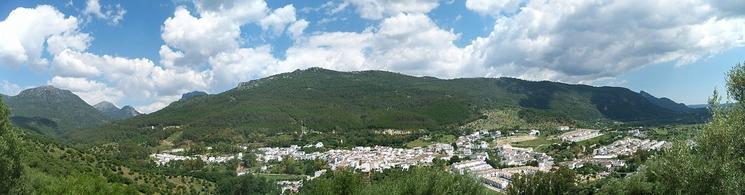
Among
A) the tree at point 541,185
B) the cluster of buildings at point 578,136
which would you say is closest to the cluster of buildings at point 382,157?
the cluster of buildings at point 578,136

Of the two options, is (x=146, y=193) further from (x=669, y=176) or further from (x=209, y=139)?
(x=209, y=139)

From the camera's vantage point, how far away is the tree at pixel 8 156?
72.7 feet

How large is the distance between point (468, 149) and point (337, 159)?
34.9m

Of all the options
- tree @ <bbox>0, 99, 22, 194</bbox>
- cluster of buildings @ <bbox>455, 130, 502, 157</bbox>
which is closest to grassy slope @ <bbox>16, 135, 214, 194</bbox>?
tree @ <bbox>0, 99, 22, 194</bbox>

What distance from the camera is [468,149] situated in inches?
5684

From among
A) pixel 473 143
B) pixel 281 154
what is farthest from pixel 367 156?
pixel 473 143

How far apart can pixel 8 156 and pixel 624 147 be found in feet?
427

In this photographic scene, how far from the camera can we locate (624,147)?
130 metres

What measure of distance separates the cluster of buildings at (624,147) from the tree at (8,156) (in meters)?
109

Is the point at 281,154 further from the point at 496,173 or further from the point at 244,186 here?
the point at 244,186

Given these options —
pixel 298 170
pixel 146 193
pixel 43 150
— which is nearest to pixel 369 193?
pixel 146 193

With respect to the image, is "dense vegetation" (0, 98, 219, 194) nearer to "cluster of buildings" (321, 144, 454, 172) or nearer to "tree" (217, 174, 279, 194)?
"tree" (217, 174, 279, 194)

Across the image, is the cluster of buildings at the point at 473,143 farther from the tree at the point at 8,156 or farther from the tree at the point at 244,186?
the tree at the point at 8,156

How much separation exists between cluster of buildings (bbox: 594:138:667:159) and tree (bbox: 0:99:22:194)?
109m
